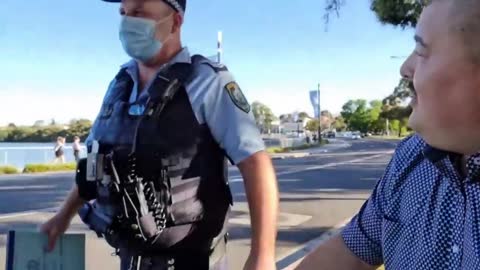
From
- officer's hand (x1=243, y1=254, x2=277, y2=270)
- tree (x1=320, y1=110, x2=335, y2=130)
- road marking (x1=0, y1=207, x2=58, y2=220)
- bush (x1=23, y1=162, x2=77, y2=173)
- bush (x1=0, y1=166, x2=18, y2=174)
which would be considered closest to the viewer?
officer's hand (x1=243, y1=254, x2=277, y2=270)

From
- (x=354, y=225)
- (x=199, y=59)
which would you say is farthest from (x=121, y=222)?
(x=354, y=225)

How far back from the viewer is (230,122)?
192 cm

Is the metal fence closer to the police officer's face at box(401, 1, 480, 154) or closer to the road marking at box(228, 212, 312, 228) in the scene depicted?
the road marking at box(228, 212, 312, 228)

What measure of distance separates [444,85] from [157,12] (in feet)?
4.41

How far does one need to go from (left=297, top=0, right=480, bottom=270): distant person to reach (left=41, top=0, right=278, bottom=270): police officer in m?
0.45

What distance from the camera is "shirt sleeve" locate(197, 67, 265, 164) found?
74.4 inches

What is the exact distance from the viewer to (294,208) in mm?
10906

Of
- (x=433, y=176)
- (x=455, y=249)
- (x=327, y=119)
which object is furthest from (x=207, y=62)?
(x=327, y=119)

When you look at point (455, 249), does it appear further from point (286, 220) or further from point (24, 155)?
point (24, 155)

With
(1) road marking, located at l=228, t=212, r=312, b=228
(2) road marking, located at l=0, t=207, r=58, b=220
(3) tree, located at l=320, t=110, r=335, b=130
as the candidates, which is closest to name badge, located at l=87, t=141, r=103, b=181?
(1) road marking, located at l=228, t=212, r=312, b=228

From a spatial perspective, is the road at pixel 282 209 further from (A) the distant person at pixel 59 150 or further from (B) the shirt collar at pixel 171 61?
(A) the distant person at pixel 59 150

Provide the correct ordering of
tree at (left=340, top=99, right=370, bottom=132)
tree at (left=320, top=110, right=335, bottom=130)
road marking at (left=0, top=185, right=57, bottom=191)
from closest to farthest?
road marking at (left=0, top=185, right=57, bottom=191) → tree at (left=340, top=99, right=370, bottom=132) → tree at (left=320, top=110, right=335, bottom=130)

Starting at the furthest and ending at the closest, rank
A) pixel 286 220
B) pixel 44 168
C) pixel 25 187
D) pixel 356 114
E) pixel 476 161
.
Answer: pixel 356 114
pixel 44 168
pixel 25 187
pixel 286 220
pixel 476 161

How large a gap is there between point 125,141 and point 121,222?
0.28 m
